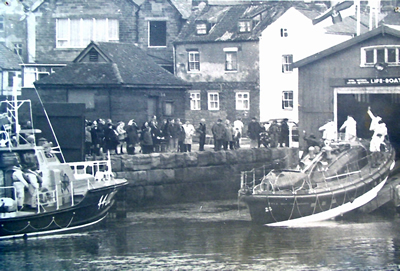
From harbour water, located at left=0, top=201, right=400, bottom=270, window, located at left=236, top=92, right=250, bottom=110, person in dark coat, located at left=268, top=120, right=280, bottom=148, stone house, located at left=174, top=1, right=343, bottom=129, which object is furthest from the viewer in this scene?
window, located at left=236, top=92, right=250, bottom=110

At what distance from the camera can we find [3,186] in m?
12.9

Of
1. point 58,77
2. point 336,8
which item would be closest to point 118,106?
point 58,77

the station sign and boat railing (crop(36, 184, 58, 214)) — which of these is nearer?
boat railing (crop(36, 184, 58, 214))

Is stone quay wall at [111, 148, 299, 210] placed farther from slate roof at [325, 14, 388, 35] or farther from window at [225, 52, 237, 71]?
window at [225, 52, 237, 71]

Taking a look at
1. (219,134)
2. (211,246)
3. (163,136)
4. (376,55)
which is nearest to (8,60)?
(163,136)

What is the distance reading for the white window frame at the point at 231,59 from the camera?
2564 centimetres

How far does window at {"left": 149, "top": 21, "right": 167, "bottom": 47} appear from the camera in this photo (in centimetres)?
2371

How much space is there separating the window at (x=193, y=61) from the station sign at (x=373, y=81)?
10.8 meters

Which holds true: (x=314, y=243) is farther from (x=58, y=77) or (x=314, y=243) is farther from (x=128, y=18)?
(x=128, y=18)

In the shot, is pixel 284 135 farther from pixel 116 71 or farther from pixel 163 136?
pixel 116 71

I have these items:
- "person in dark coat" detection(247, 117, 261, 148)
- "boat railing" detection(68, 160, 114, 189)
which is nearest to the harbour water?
"boat railing" detection(68, 160, 114, 189)

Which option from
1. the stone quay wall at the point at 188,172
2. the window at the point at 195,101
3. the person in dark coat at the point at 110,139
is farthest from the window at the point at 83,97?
the window at the point at 195,101

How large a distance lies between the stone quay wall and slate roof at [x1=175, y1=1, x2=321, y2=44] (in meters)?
8.14

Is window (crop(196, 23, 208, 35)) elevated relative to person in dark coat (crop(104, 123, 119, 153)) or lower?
elevated
